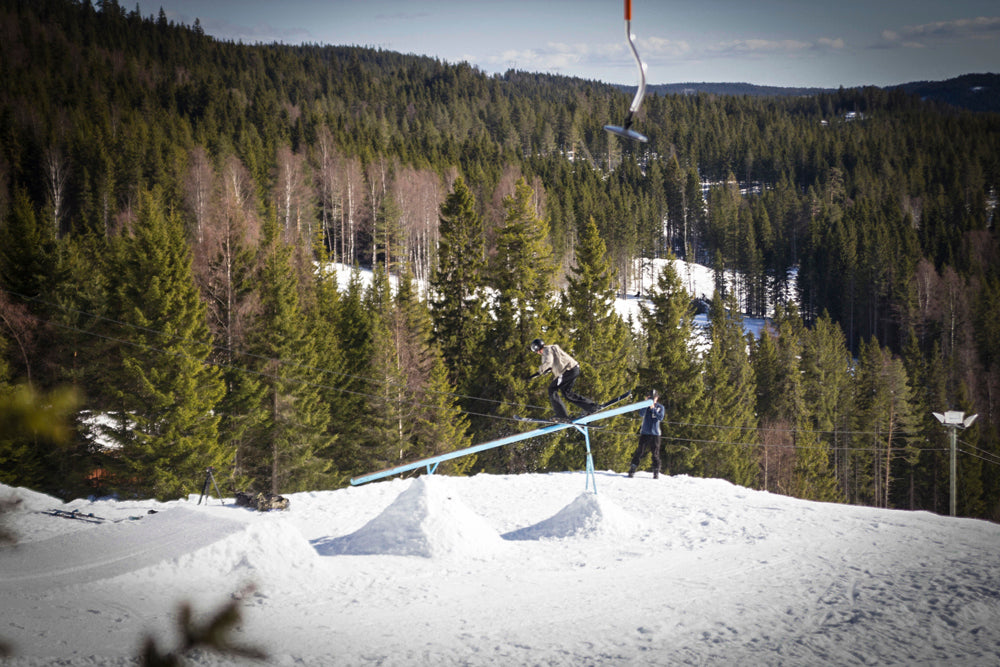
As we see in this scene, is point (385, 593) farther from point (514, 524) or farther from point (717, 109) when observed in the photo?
point (717, 109)

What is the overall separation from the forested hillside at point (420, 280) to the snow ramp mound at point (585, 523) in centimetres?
900

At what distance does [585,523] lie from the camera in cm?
1372

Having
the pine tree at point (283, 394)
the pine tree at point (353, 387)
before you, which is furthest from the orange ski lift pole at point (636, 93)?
the pine tree at point (353, 387)

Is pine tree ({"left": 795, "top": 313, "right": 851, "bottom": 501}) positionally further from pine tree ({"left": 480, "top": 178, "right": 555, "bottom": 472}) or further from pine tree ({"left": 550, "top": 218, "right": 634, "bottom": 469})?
pine tree ({"left": 480, "top": 178, "right": 555, "bottom": 472})

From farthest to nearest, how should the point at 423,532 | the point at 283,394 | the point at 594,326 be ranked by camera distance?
the point at 594,326 → the point at 283,394 → the point at 423,532

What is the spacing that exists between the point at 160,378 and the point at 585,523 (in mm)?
16226

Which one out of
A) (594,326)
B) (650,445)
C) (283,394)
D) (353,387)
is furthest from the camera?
(594,326)

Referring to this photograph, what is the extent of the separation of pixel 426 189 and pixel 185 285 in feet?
168

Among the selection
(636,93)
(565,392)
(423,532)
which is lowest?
(423,532)

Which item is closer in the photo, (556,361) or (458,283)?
(556,361)

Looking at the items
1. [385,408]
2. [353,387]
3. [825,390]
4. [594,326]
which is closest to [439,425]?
[385,408]

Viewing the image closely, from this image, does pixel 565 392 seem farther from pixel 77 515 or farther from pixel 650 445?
pixel 77 515

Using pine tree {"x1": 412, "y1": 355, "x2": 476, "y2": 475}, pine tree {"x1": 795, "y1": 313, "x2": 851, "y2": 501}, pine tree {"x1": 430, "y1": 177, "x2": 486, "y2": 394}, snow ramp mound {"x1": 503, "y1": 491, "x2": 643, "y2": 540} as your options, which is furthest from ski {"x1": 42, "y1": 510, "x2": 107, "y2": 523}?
pine tree {"x1": 795, "y1": 313, "x2": 851, "y2": 501}

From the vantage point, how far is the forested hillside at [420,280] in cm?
2462
